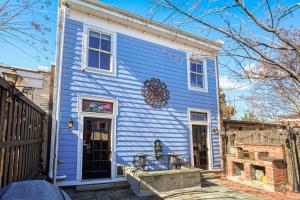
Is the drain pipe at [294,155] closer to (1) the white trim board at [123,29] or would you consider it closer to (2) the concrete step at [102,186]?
(1) the white trim board at [123,29]

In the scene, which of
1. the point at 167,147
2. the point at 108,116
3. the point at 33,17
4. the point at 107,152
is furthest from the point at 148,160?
the point at 33,17

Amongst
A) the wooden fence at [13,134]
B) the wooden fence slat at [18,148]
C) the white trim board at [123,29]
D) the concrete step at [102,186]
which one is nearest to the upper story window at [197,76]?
the white trim board at [123,29]

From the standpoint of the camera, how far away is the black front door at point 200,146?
8.73 m

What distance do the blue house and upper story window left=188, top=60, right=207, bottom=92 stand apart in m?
0.05

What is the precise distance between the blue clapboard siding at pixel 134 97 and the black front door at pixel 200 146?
436 mm

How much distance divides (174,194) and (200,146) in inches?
129

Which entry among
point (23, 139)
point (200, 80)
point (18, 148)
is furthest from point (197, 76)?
point (18, 148)

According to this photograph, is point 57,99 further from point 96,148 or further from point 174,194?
point 174,194

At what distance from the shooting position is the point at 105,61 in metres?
7.35

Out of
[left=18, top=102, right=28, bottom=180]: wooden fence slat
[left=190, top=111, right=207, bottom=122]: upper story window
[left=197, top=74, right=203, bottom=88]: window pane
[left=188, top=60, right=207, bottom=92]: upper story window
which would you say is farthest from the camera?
[left=197, top=74, right=203, bottom=88]: window pane

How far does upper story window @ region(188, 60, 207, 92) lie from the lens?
924 cm

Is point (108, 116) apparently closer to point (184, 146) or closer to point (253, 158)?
point (184, 146)

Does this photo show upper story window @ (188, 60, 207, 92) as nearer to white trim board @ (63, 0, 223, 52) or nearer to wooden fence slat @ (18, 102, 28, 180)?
white trim board @ (63, 0, 223, 52)

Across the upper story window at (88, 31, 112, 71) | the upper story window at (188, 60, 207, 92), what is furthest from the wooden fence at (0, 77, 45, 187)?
the upper story window at (188, 60, 207, 92)
